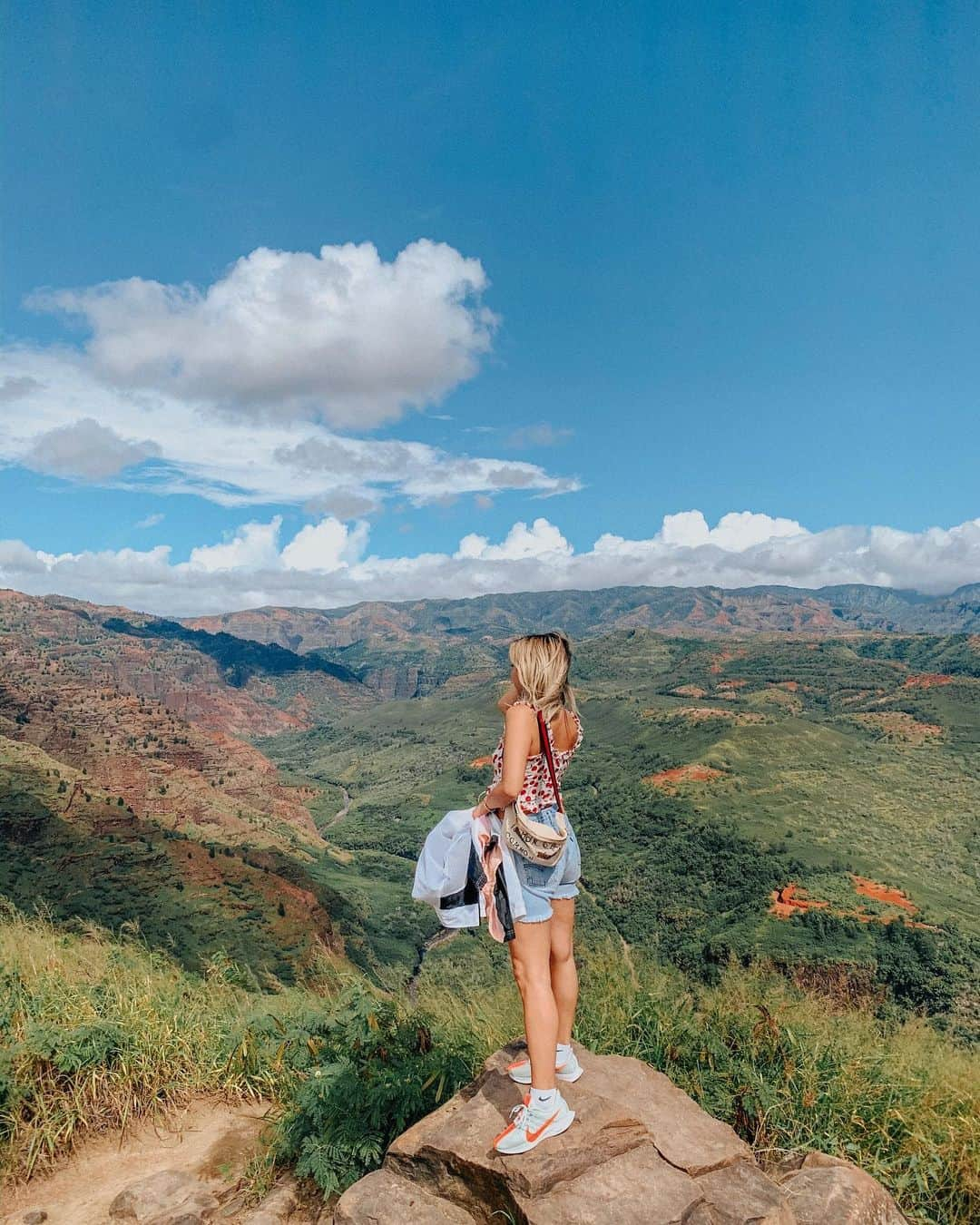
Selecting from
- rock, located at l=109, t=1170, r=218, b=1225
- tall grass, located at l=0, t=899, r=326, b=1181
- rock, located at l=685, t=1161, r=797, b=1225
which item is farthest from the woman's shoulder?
tall grass, located at l=0, t=899, r=326, b=1181

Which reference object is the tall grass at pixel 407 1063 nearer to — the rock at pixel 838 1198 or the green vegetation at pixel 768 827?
the rock at pixel 838 1198

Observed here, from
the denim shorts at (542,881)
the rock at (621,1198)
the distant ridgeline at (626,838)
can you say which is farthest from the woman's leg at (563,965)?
the distant ridgeline at (626,838)

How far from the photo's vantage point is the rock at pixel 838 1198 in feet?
10.5

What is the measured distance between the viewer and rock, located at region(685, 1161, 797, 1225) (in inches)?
118

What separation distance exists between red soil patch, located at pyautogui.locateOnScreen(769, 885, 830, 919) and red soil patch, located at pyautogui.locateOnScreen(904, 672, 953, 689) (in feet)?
274

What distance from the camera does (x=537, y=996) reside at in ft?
11.8

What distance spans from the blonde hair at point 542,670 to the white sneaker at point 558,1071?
1964 millimetres

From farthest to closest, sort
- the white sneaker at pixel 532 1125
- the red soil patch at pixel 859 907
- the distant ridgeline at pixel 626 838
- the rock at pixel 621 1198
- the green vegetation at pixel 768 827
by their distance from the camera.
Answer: the red soil patch at pixel 859 907
the green vegetation at pixel 768 827
the distant ridgeline at pixel 626 838
the white sneaker at pixel 532 1125
the rock at pixel 621 1198

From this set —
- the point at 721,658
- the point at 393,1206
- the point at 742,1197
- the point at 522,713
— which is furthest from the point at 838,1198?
the point at 721,658

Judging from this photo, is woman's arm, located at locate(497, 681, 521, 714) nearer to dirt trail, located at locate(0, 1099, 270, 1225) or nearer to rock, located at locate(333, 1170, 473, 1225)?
rock, located at locate(333, 1170, 473, 1225)

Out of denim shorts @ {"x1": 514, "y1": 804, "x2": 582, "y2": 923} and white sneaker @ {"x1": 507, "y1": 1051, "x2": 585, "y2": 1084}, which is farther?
white sneaker @ {"x1": 507, "y1": 1051, "x2": 585, "y2": 1084}

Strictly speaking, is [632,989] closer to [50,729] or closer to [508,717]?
[508,717]

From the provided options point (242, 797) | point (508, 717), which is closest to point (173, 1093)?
point (508, 717)

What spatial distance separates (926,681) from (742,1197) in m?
143
